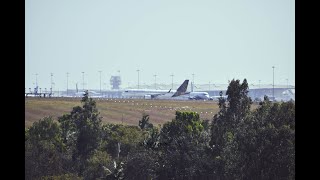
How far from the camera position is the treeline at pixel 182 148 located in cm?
4341

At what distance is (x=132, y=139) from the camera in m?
53.6

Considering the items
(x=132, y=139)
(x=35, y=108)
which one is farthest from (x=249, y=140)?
(x=35, y=108)

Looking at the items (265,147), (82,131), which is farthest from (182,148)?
(82,131)

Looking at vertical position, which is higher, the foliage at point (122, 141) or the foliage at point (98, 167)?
the foliage at point (122, 141)

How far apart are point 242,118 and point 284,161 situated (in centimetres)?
1588

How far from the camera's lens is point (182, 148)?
157 feet

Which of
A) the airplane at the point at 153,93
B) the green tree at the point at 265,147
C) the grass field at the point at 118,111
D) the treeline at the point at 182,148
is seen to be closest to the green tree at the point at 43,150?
the treeline at the point at 182,148

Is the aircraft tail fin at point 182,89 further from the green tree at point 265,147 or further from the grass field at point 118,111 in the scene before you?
the green tree at point 265,147

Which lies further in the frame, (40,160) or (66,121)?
(66,121)

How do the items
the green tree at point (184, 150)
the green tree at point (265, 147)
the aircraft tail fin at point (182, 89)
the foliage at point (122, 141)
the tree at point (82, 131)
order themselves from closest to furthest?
the green tree at point (265, 147) → the green tree at point (184, 150) → the foliage at point (122, 141) → the tree at point (82, 131) → the aircraft tail fin at point (182, 89)
